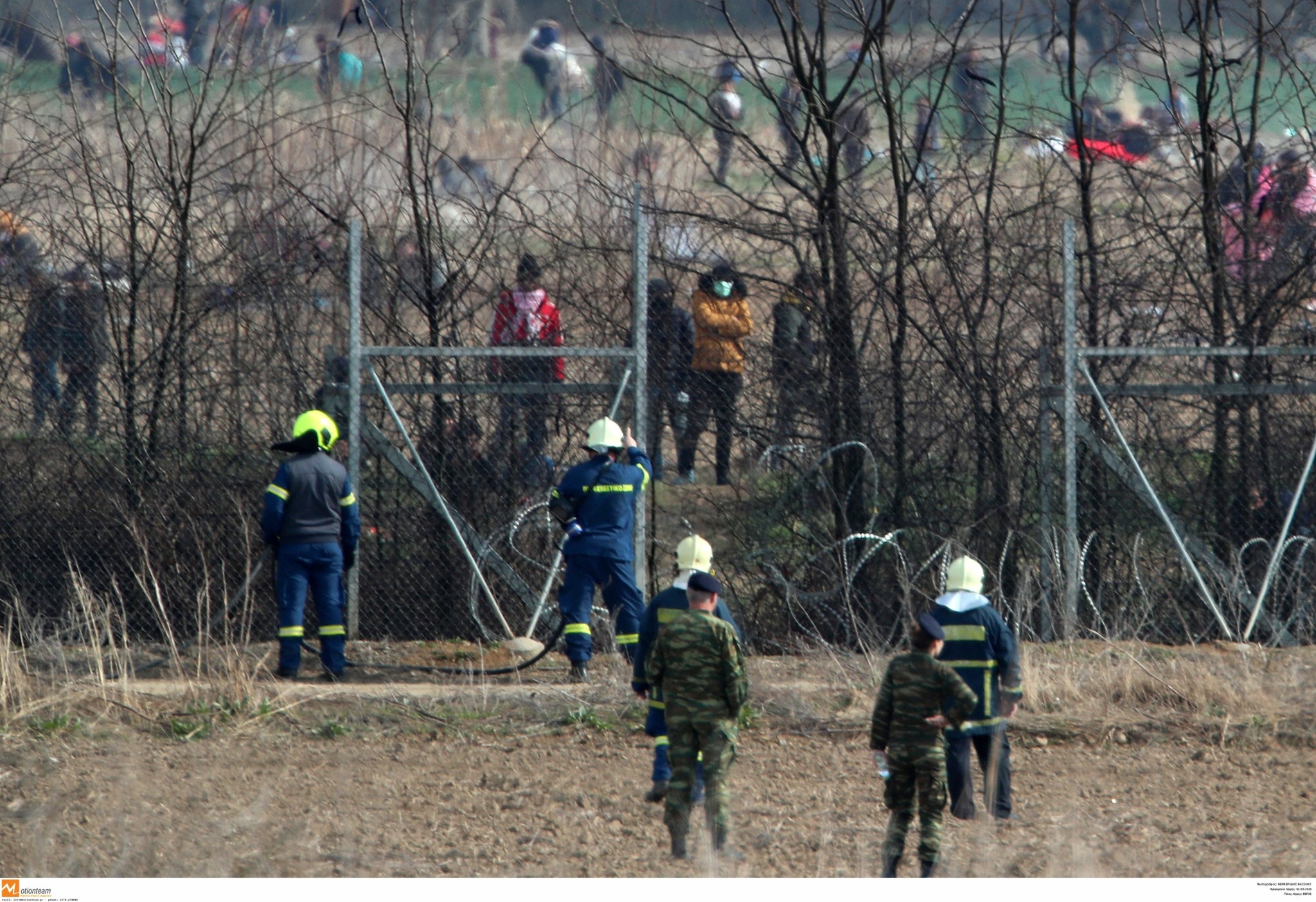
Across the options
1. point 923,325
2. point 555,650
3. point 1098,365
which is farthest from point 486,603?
point 1098,365

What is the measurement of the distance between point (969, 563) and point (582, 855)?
2.11m

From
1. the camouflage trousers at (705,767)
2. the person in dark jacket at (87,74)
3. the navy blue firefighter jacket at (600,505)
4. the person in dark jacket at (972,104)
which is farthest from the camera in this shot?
the person in dark jacket at (972,104)

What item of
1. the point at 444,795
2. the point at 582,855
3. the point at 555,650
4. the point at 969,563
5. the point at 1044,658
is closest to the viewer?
the point at 582,855

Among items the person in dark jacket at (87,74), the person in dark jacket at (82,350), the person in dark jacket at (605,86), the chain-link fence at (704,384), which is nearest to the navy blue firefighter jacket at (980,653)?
the chain-link fence at (704,384)

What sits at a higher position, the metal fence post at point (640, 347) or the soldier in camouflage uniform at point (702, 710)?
the metal fence post at point (640, 347)

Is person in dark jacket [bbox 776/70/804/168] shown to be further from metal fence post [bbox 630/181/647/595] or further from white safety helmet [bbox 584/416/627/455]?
white safety helmet [bbox 584/416/627/455]

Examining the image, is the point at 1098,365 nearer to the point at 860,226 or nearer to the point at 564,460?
the point at 860,226

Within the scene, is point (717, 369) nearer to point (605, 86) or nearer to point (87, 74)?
point (605, 86)

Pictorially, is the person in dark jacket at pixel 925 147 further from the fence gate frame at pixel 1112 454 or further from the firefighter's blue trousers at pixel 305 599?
the firefighter's blue trousers at pixel 305 599

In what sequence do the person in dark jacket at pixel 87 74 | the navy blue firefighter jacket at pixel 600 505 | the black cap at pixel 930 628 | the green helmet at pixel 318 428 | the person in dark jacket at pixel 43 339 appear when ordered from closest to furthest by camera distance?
the black cap at pixel 930 628 → the navy blue firefighter jacket at pixel 600 505 → the green helmet at pixel 318 428 → the person in dark jacket at pixel 43 339 → the person in dark jacket at pixel 87 74

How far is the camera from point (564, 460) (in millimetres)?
9617

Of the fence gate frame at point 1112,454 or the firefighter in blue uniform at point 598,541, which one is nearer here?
the firefighter in blue uniform at point 598,541

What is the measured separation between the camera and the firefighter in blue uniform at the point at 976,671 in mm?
6184

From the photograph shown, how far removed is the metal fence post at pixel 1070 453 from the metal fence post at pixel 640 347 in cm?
264
